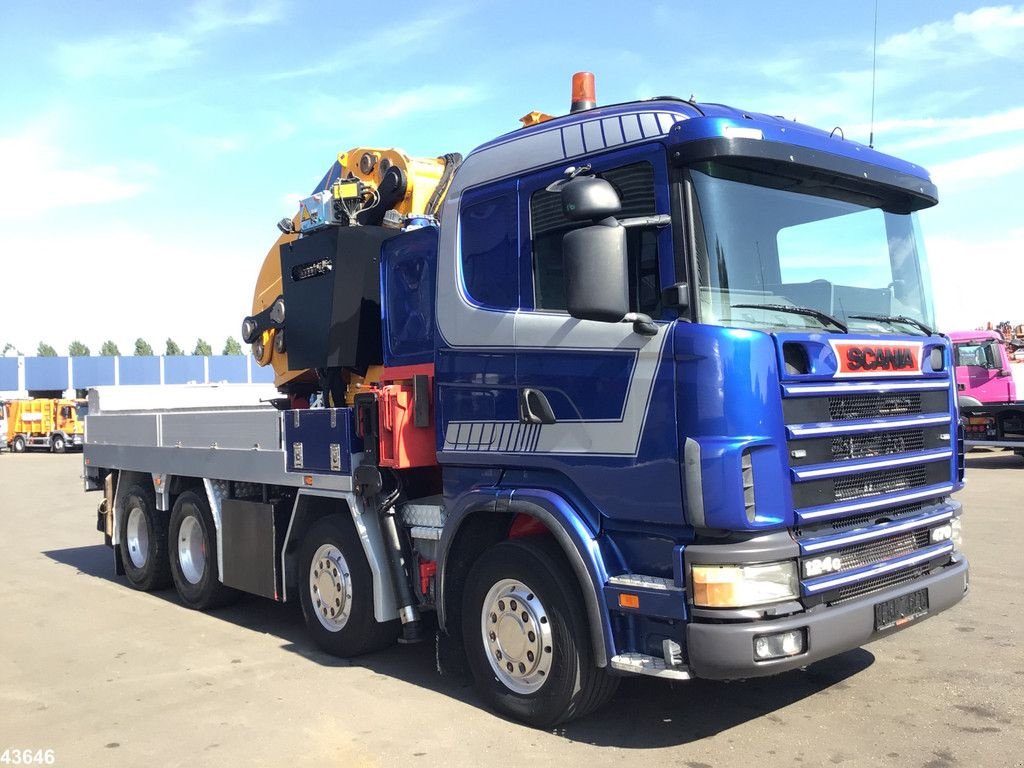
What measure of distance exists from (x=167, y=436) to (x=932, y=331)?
653cm

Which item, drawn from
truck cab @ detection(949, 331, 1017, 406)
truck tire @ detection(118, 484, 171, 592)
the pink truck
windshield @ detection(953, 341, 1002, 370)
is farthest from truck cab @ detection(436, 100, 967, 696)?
windshield @ detection(953, 341, 1002, 370)

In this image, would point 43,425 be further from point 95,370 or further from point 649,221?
point 649,221

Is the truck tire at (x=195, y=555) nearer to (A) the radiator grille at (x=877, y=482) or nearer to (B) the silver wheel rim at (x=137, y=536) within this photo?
(B) the silver wheel rim at (x=137, y=536)

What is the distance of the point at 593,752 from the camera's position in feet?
14.8

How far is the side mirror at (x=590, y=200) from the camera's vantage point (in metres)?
4.20

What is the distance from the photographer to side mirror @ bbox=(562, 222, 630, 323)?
4.16 m

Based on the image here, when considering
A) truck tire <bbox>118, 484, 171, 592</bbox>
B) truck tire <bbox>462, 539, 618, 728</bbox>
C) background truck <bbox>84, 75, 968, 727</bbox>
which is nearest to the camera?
background truck <bbox>84, 75, 968, 727</bbox>

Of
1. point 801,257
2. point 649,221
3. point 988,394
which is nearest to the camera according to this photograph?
point 649,221

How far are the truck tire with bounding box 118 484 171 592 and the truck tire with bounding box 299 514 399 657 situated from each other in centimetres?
292

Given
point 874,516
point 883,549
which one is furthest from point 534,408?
point 883,549

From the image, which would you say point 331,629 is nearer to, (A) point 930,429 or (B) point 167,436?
(B) point 167,436

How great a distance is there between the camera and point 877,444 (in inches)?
181

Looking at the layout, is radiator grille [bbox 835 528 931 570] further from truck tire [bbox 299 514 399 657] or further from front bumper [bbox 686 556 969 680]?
truck tire [bbox 299 514 399 657]

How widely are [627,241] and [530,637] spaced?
2107mm
